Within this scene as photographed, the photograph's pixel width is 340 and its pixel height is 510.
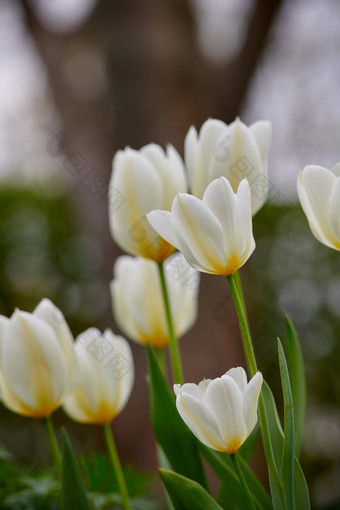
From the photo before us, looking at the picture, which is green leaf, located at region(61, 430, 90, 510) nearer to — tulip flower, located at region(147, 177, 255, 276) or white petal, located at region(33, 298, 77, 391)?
white petal, located at region(33, 298, 77, 391)

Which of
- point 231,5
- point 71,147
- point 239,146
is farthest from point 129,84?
point 239,146

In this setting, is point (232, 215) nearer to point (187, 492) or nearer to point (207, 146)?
point (207, 146)

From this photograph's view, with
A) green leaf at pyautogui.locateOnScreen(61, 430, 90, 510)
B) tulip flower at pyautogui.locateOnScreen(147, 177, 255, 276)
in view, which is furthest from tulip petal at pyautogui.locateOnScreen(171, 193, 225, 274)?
green leaf at pyautogui.locateOnScreen(61, 430, 90, 510)

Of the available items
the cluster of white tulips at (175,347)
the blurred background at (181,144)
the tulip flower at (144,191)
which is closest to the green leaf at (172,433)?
the cluster of white tulips at (175,347)

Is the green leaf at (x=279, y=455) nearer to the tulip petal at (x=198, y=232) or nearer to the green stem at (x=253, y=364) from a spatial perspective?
the green stem at (x=253, y=364)

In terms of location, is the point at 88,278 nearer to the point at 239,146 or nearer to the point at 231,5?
the point at 231,5
